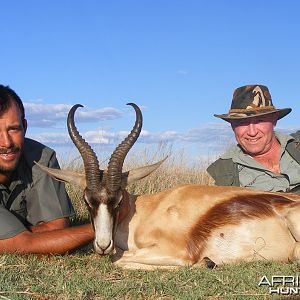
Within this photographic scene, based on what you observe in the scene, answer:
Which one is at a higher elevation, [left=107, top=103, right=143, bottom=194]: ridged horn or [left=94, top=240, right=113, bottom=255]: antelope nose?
[left=107, top=103, right=143, bottom=194]: ridged horn

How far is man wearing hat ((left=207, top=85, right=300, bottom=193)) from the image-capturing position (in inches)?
303

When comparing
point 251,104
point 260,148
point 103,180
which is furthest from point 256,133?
point 103,180

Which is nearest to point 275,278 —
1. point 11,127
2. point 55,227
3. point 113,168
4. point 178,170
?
point 113,168

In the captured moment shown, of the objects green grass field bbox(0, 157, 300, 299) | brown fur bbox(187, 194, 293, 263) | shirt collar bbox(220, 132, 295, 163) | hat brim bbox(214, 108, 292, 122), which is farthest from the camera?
shirt collar bbox(220, 132, 295, 163)

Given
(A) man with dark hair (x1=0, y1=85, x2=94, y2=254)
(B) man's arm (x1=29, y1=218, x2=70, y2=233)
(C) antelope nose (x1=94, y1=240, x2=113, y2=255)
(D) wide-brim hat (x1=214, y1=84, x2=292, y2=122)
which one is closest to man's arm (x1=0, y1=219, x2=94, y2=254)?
(A) man with dark hair (x1=0, y1=85, x2=94, y2=254)

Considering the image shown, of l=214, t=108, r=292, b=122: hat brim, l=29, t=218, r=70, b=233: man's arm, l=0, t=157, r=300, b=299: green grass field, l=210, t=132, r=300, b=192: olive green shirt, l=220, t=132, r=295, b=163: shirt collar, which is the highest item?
l=214, t=108, r=292, b=122: hat brim

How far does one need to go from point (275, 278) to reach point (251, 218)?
1.11 m

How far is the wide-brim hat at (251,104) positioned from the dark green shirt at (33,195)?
8.66 feet

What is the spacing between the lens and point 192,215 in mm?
6379

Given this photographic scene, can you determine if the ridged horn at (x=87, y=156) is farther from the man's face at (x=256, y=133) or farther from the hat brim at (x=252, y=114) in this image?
the man's face at (x=256, y=133)

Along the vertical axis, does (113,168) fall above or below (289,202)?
above

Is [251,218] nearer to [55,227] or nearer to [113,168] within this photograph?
[113,168]

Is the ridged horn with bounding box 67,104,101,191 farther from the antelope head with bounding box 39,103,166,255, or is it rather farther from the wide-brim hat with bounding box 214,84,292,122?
the wide-brim hat with bounding box 214,84,292,122

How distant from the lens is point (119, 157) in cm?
621
